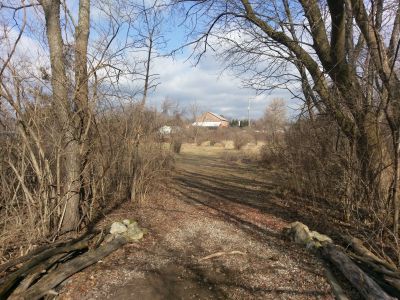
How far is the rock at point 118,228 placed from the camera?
6489mm

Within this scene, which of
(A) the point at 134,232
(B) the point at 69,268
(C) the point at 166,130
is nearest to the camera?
(B) the point at 69,268

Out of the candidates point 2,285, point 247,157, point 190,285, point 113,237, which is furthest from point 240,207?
point 247,157

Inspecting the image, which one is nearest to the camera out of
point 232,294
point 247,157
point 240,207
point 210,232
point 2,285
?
point 2,285

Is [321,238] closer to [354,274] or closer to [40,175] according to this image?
[354,274]

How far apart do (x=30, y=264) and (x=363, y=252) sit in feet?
16.2

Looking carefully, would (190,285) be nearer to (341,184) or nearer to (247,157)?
(341,184)

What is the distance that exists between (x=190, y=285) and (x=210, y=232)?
224 cm

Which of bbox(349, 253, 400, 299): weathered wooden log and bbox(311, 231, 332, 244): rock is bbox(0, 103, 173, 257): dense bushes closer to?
bbox(311, 231, 332, 244): rock

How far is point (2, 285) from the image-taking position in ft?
13.4

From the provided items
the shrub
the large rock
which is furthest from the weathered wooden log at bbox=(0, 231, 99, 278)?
the shrub

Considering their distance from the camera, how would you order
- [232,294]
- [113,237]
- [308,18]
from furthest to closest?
1. [308,18]
2. [113,237]
3. [232,294]

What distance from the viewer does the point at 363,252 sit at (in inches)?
215

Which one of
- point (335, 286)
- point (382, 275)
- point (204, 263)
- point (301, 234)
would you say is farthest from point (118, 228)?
point (382, 275)

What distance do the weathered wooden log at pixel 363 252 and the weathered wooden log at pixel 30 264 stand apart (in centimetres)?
434
